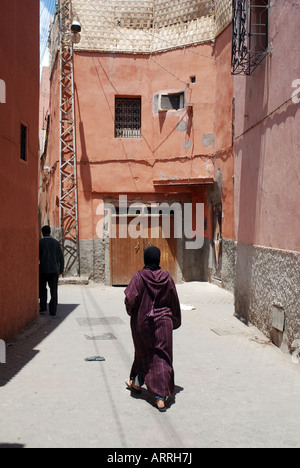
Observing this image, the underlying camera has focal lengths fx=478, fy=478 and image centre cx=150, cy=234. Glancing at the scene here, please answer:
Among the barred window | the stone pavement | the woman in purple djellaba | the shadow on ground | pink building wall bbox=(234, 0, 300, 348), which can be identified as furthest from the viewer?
the barred window

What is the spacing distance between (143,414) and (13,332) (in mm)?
3762

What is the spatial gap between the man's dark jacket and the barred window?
22.0ft

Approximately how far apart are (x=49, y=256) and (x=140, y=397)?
207 inches

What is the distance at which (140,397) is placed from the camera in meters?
5.32

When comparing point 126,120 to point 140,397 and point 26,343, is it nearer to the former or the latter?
point 26,343

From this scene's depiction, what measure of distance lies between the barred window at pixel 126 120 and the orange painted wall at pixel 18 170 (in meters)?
6.52

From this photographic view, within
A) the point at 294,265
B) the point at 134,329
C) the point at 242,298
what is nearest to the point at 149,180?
the point at 242,298

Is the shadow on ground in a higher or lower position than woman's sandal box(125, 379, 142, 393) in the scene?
lower

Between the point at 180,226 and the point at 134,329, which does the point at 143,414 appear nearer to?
the point at 134,329

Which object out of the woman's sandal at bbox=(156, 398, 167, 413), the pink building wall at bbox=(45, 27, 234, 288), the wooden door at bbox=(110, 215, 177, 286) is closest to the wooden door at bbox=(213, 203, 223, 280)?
the pink building wall at bbox=(45, 27, 234, 288)

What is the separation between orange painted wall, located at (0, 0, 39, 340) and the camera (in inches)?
286

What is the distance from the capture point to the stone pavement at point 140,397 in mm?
4191

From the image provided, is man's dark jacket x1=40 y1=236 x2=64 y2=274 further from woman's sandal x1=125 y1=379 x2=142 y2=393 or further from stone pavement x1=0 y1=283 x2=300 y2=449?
woman's sandal x1=125 y1=379 x2=142 y2=393

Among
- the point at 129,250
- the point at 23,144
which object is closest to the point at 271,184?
the point at 23,144
